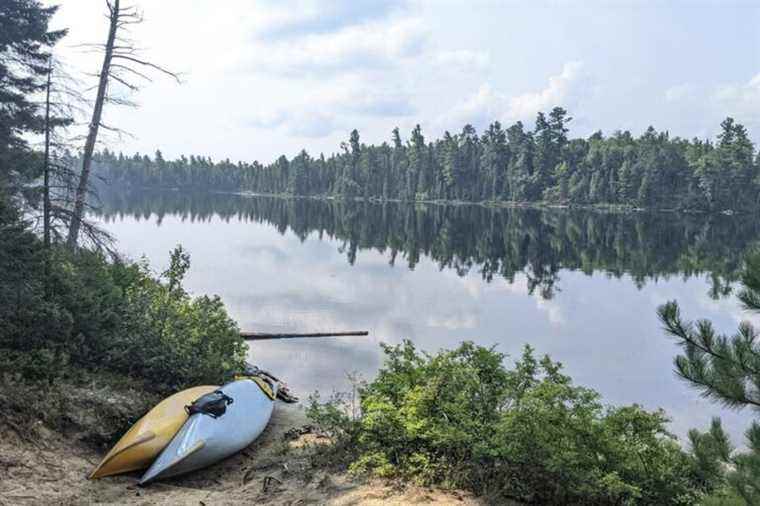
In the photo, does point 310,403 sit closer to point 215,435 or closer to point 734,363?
point 215,435

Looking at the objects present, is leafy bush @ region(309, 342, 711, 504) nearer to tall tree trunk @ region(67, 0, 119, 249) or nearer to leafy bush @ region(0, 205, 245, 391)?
leafy bush @ region(0, 205, 245, 391)

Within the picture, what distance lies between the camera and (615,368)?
19250mm

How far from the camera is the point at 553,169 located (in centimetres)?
12400

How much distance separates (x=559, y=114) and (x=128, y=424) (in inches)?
5020

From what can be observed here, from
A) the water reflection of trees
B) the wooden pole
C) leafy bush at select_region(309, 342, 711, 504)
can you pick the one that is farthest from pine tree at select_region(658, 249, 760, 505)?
the water reflection of trees

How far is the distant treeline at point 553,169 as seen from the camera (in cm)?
10856

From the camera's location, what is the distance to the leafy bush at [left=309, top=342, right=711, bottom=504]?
265 inches

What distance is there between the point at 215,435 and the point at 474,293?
2230 centimetres

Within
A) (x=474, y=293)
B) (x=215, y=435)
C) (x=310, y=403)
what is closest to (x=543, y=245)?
(x=474, y=293)

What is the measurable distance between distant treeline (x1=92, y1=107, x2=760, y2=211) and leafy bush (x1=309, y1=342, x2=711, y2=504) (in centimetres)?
11025

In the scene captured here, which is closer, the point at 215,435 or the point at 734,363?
the point at 734,363

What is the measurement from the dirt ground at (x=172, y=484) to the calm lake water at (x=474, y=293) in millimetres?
4534

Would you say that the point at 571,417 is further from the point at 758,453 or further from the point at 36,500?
the point at 36,500

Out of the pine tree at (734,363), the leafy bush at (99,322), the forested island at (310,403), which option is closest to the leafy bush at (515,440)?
the forested island at (310,403)
